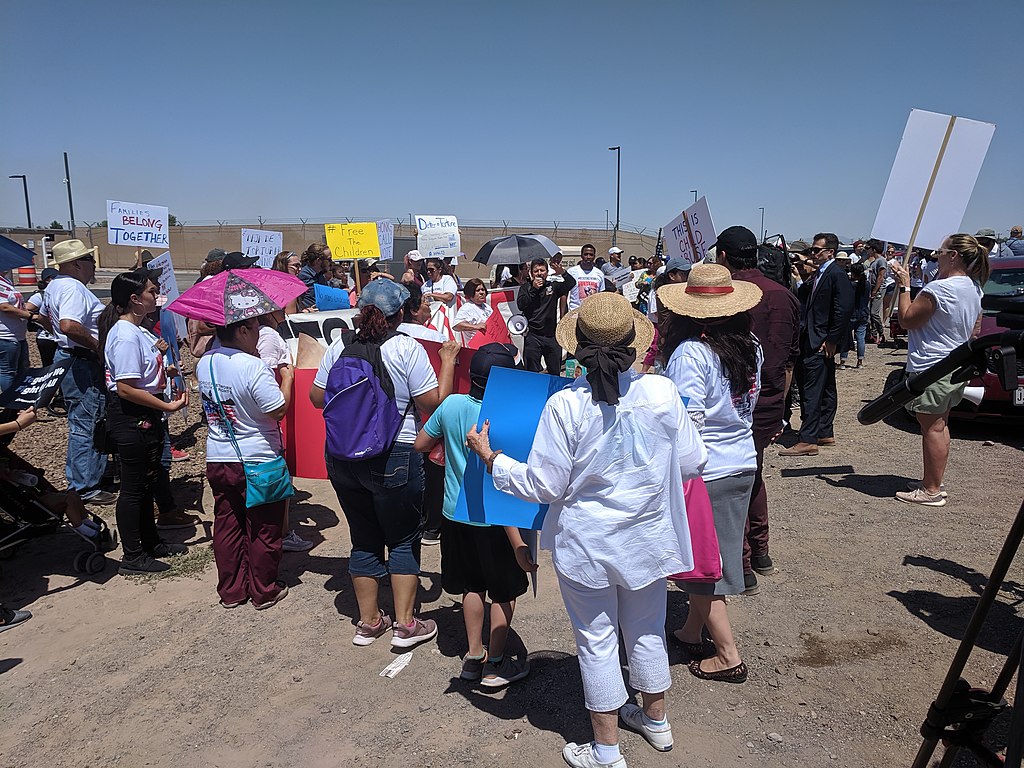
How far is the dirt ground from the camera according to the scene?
3.10 m

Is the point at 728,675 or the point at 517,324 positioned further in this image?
the point at 517,324

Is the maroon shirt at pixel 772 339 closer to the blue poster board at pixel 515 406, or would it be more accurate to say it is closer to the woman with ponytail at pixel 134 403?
the blue poster board at pixel 515 406

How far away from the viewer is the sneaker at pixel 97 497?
6.15 m

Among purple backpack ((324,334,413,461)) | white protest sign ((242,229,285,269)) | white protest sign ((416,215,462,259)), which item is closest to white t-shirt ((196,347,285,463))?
purple backpack ((324,334,413,461))

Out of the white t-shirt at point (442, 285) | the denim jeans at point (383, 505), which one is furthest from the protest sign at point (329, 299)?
the denim jeans at point (383, 505)

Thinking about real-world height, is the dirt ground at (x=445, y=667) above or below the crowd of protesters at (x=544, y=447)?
below

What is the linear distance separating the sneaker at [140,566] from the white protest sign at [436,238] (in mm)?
6754

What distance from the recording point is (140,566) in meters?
4.83

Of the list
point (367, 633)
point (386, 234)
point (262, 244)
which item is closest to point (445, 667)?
point (367, 633)

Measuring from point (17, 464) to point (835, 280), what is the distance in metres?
7.35

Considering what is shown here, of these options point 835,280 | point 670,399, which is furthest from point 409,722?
point 835,280

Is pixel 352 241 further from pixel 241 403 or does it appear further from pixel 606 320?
pixel 606 320

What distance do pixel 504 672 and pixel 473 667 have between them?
0.53 feet

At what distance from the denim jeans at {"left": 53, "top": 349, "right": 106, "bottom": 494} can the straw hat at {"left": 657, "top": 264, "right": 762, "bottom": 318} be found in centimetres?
510
